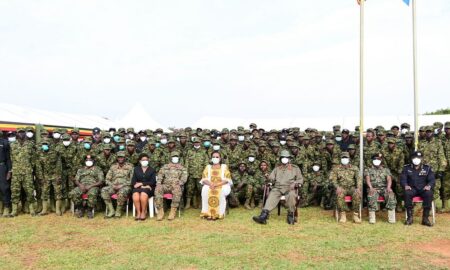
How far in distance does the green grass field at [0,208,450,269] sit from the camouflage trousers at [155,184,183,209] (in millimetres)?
437

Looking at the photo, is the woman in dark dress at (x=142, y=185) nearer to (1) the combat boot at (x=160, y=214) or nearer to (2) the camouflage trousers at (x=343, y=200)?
(1) the combat boot at (x=160, y=214)

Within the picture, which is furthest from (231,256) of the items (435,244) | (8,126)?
(8,126)

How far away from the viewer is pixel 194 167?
380 inches

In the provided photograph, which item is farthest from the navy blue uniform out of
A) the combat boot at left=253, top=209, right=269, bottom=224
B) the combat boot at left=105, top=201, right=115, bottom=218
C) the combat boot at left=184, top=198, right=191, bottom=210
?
the combat boot at left=105, top=201, right=115, bottom=218

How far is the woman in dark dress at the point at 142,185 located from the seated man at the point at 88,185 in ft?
2.85

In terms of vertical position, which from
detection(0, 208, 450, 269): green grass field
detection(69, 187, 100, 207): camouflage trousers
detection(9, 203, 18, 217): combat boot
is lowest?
detection(0, 208, 450, 269): green grass field

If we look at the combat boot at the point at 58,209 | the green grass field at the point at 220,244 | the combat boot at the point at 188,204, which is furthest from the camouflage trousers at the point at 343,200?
the combat boot at the point at 58,209

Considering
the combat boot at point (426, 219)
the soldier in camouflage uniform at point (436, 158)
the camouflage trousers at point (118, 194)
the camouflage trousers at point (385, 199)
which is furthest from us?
the soldier in camouflage uniform at point (436, 158)

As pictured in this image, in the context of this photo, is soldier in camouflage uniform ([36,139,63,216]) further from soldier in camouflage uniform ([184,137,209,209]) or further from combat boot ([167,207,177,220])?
Answer: soldier in camouflage uniform ([184,137,209,209])

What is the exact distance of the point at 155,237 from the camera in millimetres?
6996

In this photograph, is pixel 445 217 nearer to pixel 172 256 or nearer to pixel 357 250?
pixel 357 250

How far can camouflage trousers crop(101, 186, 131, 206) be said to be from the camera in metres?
8.66

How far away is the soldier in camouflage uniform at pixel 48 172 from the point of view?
29.7ft

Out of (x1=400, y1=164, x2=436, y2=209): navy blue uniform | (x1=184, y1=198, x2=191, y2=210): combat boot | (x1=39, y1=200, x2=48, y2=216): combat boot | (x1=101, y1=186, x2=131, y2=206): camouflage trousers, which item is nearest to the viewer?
(x1=400, y1=164, x2=436, y2=209): navy blue uniform
